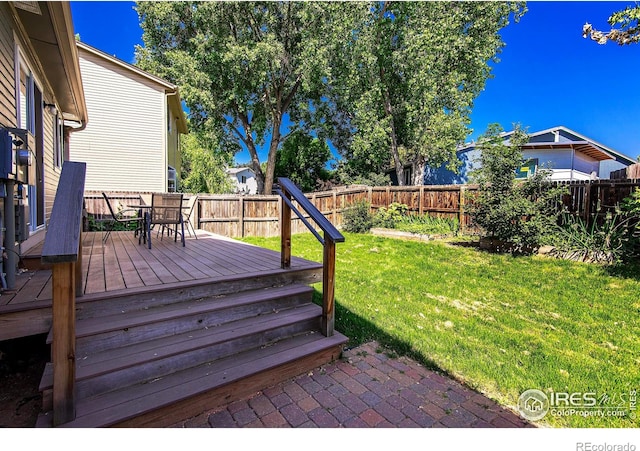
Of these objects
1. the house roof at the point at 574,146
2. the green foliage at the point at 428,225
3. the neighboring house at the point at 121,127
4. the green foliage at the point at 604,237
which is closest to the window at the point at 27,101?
the neighboring house at the point at 121,127

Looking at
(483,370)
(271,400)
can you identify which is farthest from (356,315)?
(271,400)

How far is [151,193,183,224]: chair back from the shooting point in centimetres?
507

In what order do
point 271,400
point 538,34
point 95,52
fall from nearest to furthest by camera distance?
point 271,400 < point 538,34 < point 95,52

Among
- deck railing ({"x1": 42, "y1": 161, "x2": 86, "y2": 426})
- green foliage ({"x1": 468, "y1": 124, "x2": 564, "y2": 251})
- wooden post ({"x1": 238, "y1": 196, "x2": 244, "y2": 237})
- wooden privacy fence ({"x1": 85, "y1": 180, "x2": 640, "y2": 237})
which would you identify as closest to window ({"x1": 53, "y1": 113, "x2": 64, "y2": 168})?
wooden privacy fence ({"x1": 85, "y1": 180, "x2": 640, "y2": 237})

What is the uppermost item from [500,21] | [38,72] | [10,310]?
[500,21]

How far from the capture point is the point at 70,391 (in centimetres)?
176

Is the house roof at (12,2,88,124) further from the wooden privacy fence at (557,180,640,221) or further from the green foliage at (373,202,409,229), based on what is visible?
the wooden privacy fence at (557,180,640,221)

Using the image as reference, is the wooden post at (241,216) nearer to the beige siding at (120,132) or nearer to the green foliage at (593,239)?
the beige siding at (120,132)

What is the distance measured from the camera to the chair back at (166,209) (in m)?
5.07

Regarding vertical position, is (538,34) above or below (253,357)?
above

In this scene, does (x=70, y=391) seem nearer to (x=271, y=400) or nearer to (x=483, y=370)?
(x=271, y=400)

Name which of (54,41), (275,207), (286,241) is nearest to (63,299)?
(286,241)

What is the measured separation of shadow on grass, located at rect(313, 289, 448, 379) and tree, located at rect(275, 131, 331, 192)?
16.9 m

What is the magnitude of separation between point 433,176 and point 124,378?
20.5 m
